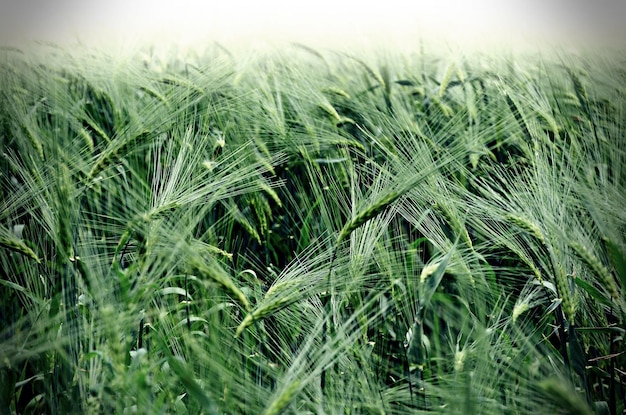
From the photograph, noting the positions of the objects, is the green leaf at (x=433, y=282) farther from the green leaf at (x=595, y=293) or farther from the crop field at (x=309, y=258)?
the green leaf at (x=595, y=293)

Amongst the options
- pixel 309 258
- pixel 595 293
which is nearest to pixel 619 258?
pixel 595 293

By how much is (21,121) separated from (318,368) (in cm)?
73

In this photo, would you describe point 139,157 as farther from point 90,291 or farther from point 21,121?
point 90,291

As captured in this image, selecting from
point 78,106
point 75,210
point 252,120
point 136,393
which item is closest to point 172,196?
point 75,210

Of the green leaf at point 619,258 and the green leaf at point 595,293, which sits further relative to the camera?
the green leaf at point 595,293

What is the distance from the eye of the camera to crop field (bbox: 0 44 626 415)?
676mm

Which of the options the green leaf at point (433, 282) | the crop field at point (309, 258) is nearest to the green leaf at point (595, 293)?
the crop field at point (309, 258)

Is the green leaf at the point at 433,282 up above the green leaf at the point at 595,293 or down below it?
above

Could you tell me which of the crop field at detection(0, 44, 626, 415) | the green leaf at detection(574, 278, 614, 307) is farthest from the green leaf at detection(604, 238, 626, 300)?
the green leaf at detection(574, 278, 614, 307)

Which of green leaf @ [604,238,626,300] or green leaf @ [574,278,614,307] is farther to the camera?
green leaf @ [574,278,614,307]

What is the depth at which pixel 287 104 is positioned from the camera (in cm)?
131

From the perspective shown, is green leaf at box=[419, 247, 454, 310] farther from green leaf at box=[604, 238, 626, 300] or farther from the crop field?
green leaf at box=[604, 238, 626, 300]

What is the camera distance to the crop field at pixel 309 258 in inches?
26.6

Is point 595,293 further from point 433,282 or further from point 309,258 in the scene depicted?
point 309,258
